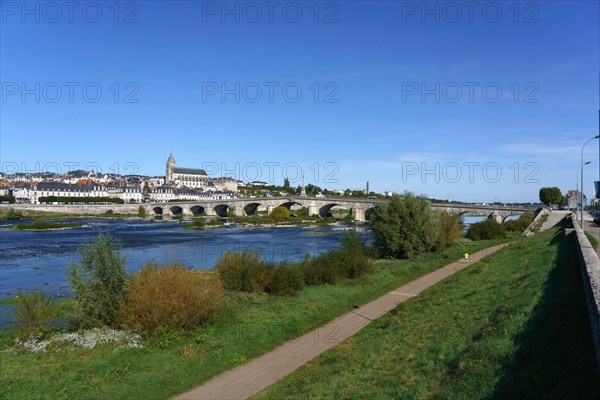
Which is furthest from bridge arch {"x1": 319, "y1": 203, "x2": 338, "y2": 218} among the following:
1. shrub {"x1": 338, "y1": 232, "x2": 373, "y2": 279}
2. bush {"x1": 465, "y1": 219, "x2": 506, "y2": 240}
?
shrub {"x1": 338, "y1": 232, "x2": 373, "y2": 279}

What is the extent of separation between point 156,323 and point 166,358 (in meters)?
1.98

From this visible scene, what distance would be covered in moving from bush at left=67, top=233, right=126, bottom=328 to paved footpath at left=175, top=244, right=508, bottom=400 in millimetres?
5219

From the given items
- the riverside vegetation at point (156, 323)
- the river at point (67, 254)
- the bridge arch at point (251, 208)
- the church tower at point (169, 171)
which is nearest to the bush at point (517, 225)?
the river at point (67, 254)

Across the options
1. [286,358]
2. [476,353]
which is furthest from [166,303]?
[476,353]

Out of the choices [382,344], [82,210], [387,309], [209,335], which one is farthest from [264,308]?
[82,210]

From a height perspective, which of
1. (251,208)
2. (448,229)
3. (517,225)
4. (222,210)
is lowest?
(517,225)

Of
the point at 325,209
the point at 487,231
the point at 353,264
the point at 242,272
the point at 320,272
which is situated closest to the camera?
the point at 242,272

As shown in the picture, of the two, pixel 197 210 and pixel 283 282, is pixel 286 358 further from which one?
pixel 197 210

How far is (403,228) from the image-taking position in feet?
105

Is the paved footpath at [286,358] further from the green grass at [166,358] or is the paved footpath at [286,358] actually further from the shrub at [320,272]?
the shrub at [320,272]

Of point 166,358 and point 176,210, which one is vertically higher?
point 176,210

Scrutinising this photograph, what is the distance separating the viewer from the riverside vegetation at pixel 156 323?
10453 millimetres

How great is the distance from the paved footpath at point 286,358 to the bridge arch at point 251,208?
91737mm

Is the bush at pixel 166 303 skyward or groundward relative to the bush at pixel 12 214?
groundward
